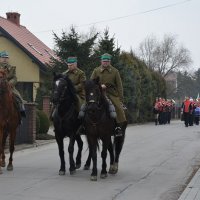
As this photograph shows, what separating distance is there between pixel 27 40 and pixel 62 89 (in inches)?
1289

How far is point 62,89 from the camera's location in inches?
419

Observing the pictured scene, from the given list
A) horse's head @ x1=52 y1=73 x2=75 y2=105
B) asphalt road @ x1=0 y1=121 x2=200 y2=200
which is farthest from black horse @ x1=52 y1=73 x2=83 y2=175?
asphalt road @ x1=0 y1=121 x2=200 y2=200

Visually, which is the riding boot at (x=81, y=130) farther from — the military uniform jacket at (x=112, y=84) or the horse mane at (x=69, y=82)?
the military uniform jacket at (x=112, y=84)

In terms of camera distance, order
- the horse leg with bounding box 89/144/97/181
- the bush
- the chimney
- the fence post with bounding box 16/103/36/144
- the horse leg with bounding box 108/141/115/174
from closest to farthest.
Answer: the horse leg with bounding box 89/144/97/181 < the horse leg with bounding box 108/141/115/174 < the fence post with bounding box 16/103/36/144 < the bush < the chimney

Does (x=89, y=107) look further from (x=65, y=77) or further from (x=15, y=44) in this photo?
(x=15, y=44)

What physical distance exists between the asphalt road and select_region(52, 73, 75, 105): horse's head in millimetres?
1653

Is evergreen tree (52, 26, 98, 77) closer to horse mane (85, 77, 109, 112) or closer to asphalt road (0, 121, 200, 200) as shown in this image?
asphalt road (0, 121, 200, 200)

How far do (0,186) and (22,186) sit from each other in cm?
40

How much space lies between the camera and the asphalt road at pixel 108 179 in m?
8.95

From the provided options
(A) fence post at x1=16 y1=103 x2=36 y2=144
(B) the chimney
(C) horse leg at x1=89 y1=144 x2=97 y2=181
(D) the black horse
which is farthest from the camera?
(B) the chimney

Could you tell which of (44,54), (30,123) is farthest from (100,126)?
(44,54)

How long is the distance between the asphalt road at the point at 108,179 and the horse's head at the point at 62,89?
5.42 feet

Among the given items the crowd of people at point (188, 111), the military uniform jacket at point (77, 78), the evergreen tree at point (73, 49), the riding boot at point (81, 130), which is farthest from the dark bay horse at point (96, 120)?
the crowd of people at point (188, 111)

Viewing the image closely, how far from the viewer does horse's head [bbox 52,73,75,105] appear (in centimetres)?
1056
